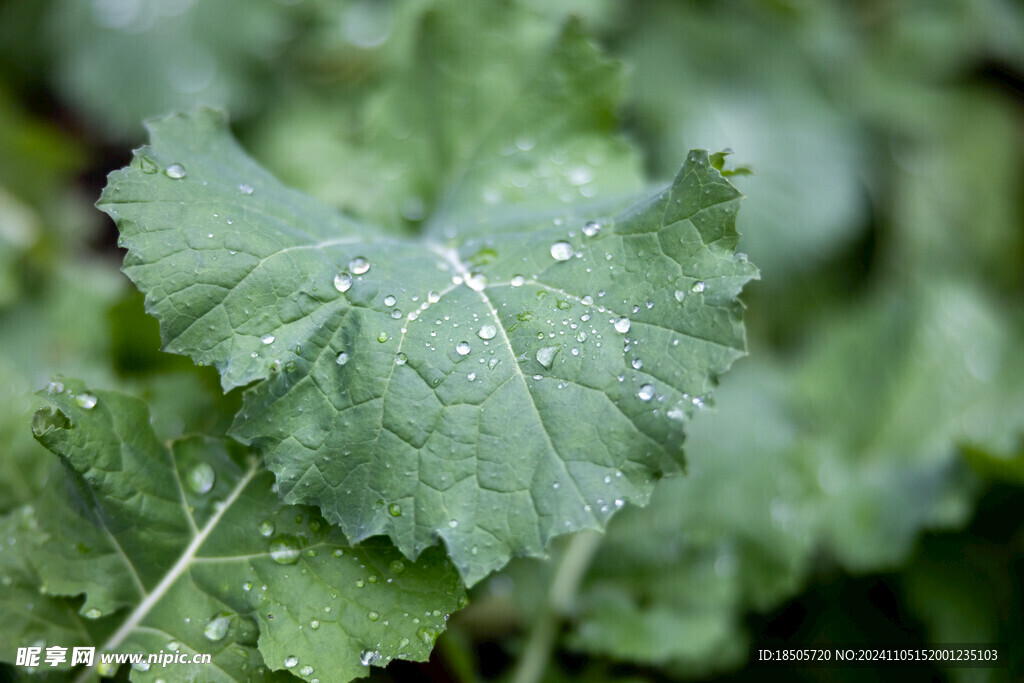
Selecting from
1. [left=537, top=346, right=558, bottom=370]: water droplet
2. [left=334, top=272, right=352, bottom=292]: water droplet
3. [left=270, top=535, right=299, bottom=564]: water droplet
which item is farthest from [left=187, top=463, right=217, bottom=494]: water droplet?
[left=537, top=346, right=558, bottom=370]: water droplet

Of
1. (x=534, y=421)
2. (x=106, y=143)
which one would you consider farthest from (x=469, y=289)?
(x=106, y=143)

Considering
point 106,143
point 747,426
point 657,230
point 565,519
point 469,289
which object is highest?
point 657,230

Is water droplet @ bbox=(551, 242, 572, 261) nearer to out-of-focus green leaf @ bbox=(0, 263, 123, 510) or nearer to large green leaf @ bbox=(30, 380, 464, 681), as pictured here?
large green leaf @ bbox=(30, 380, 464, 681)

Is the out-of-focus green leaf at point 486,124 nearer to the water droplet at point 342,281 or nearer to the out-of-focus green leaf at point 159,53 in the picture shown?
the water droplet at point 342,281

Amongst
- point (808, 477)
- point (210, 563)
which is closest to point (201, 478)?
→ point (210, 563)

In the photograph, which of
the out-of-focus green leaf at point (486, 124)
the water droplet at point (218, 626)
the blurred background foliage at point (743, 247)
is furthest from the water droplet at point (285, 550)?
the out-of-focus green leaf at point (486, 124)

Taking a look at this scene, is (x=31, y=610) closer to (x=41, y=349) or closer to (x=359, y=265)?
(x=359, y=265)

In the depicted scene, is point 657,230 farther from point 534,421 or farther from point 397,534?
point 397,534
